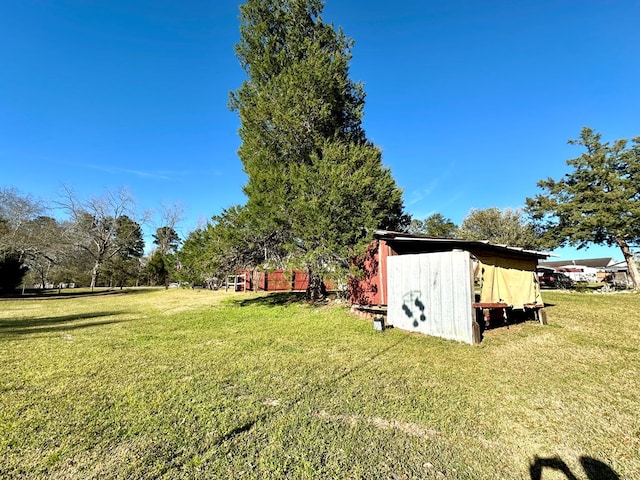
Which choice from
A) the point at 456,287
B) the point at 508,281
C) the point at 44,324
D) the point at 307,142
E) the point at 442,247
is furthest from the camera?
the point at 307,142

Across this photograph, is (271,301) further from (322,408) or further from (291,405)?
(322,408)

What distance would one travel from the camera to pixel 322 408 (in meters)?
3.49

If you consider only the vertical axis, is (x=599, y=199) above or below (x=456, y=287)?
above

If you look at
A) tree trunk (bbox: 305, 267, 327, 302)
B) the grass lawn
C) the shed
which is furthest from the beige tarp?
tree trunk (bbox: 305, 267, 327, 302)

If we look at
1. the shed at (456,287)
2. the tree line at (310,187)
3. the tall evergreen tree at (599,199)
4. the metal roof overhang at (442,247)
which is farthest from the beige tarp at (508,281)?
the tall evergreen tree at (599,199)

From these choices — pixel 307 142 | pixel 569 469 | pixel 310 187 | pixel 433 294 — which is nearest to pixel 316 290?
pixel 310 187

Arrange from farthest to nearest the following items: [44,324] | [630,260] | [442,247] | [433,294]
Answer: [630,260]
[442,247]
[44,324]
[433,294]

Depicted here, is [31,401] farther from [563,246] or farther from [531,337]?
[563,246]

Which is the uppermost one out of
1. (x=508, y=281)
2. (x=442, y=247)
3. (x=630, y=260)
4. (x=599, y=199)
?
(x=599, y=199)

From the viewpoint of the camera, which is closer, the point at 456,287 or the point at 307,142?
the point at 456,287

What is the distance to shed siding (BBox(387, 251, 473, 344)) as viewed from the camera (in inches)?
249

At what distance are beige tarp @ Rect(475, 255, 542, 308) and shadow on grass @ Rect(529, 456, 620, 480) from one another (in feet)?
16.4

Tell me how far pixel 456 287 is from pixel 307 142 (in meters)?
9.74

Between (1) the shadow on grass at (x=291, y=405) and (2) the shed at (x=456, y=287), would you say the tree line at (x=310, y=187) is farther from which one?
(1) the shadow on grass at (x=291, y=405)
